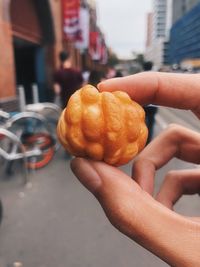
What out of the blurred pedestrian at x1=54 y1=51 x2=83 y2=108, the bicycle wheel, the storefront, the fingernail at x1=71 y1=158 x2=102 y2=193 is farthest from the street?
the storefront

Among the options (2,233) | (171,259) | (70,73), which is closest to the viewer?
(171,259)

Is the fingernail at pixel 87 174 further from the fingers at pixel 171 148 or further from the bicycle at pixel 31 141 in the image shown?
the bicycle at pixel 31 141

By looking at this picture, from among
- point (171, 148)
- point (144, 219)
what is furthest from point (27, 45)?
point (144, 219)

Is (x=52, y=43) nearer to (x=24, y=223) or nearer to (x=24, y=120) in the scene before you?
(x=24, y=120)

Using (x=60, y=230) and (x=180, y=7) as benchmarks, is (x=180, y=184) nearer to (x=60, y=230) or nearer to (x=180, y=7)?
(x=60, y=230)

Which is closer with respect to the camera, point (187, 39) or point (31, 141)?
point (31, 141)

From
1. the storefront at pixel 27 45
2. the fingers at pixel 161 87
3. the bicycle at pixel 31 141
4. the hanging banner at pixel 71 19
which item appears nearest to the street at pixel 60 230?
the bicycle at pixel 31 141

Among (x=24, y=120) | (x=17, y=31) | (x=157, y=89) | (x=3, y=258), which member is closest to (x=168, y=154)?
(x=157, y=89)
